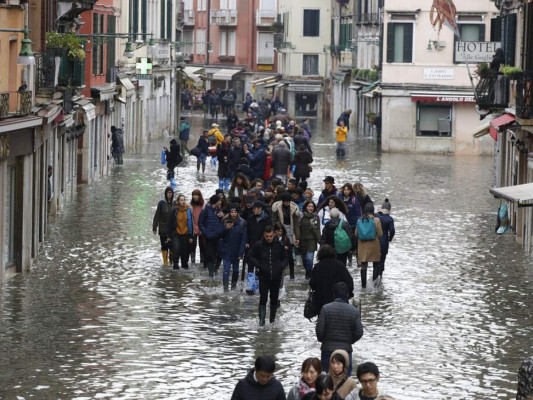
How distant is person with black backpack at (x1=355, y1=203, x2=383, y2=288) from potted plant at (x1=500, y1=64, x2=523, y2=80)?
8235 millimetres

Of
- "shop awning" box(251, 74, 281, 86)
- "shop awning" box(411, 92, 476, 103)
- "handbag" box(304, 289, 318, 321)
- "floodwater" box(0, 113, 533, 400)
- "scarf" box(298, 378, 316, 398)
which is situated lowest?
"floodwater" box(0, 113, 533, 400)

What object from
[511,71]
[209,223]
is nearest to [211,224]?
[209,223]

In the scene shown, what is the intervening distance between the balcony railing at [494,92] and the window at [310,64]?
6683cm

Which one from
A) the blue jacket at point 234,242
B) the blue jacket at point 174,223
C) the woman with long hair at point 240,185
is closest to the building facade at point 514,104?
the woman with long hair at point 240,185

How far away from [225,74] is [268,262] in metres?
92.0

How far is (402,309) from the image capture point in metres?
23.3

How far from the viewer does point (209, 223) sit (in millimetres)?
25281

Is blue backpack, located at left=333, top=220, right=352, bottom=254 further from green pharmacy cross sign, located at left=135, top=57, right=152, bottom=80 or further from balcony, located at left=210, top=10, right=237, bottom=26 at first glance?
balcony, located at left=210, top=10, right=237, bottom=26

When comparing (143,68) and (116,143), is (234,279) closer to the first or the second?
(116,143)

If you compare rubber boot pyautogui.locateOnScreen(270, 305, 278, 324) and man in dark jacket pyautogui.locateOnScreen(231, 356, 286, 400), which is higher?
man in dark jacket pyautogui.locateOnScreen(231, 356, 286, 400)

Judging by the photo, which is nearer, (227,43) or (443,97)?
(443,97)

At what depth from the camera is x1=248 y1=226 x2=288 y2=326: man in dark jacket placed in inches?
822

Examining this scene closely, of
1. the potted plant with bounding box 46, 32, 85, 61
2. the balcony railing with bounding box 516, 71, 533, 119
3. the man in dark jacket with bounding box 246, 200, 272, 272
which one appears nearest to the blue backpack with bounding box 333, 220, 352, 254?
the man in dark jacket with bounding box 246, 200, 272, 272

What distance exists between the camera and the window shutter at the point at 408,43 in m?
62.5
